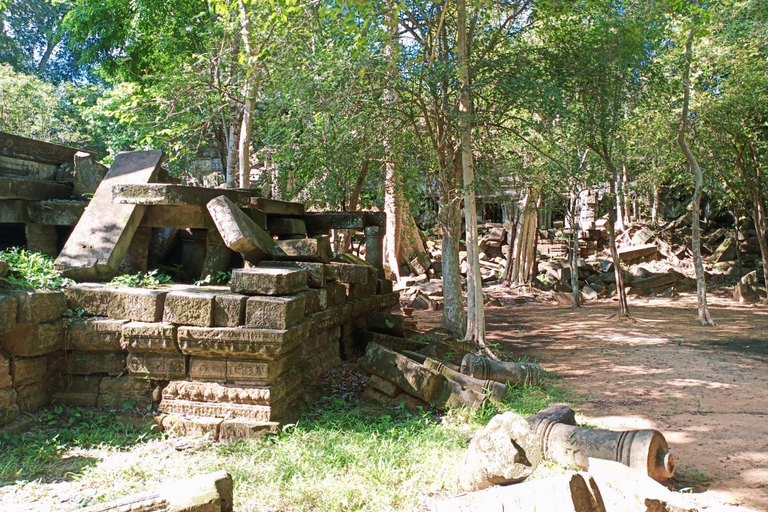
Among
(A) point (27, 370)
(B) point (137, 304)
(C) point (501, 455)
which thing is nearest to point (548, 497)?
(C) point (501, 455)

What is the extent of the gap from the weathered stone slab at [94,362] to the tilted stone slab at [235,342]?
0.74 metres

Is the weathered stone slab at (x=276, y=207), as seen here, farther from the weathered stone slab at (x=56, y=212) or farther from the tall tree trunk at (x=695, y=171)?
the tall tree trunk at (x=695, y=171)

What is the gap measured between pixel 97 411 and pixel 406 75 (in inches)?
246

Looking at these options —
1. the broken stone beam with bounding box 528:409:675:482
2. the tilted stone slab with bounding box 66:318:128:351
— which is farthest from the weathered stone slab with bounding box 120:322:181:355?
the broken stone beam with bounding box 528:409:675:482

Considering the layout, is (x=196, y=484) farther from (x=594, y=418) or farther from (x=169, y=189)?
(x=594, y=418)

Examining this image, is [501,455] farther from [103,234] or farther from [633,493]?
[103,234]

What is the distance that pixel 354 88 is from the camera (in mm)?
8094

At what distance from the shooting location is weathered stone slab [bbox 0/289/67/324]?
468cm

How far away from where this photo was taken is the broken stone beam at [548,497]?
2.86m

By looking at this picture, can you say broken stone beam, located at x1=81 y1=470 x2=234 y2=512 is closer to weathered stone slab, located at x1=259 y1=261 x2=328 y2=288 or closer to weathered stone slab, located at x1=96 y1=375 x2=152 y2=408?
weathered stone slab, located at x1=96 y1=375 x2=152 y2=408

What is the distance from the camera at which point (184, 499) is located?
9.93ft

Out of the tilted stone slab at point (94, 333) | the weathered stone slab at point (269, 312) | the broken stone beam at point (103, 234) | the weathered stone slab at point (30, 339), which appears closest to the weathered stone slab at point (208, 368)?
the weathered stone slab at point (269, 312)

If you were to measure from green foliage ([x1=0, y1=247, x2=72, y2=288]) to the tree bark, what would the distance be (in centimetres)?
520

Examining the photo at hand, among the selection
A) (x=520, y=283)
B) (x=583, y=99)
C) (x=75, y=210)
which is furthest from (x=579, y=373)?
(x=520, y=283)
